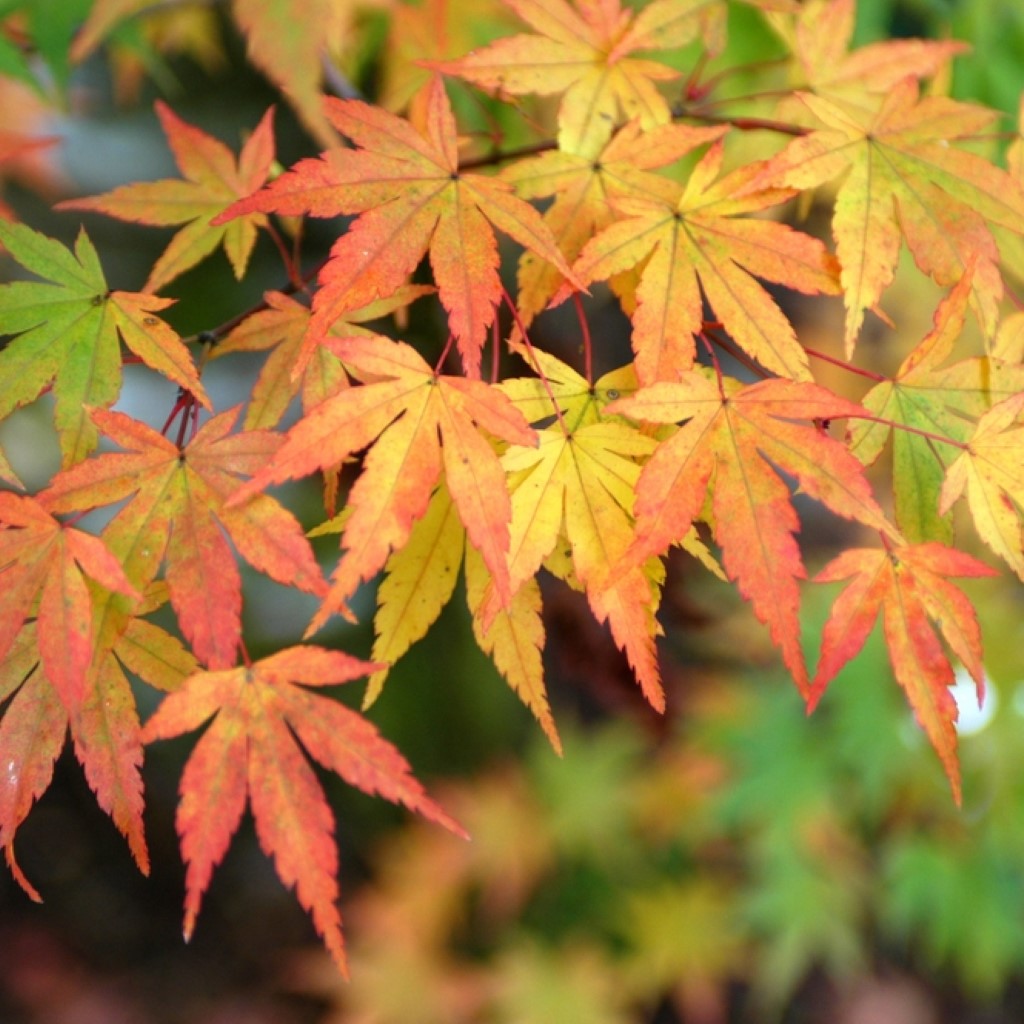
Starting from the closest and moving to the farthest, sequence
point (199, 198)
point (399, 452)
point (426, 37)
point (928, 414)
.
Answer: point (399, 452) → point (928, 414) → point (199, 198) → point (426, 37)

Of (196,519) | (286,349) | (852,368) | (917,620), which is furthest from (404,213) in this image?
(917,620)

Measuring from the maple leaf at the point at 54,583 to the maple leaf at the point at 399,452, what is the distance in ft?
0.31

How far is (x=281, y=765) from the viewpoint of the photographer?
0.63m

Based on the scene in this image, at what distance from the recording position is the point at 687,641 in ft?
7.79

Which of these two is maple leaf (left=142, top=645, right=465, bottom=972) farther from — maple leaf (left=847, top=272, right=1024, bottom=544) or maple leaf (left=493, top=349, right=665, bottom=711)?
maple leaf (left=847, top=272, right=1024, bottom=544)

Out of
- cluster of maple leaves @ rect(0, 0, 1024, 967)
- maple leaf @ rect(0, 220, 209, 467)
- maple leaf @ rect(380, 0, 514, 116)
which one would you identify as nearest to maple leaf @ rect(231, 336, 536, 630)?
cluster of maple leaves @ rect(0, 0, 1024, 967)

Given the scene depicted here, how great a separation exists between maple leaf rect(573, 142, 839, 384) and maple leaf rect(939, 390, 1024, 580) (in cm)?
13

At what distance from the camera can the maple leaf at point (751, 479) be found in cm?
60

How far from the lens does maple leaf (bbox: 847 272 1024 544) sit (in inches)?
27.3

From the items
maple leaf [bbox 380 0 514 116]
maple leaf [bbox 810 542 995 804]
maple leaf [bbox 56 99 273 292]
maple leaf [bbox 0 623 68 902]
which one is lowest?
maple leaf [bbox 0 623 68 902]

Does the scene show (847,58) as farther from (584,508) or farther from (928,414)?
(584,508)

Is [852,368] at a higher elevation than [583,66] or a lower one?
lower

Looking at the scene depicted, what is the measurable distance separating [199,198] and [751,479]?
0.52 m

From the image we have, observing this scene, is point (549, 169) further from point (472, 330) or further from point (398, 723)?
point (398, 723)
